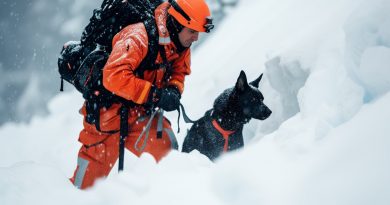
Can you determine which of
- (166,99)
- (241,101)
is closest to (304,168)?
(166,99)

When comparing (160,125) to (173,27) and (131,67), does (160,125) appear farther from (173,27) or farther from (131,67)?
(173,27)

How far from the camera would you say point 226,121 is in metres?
3.55

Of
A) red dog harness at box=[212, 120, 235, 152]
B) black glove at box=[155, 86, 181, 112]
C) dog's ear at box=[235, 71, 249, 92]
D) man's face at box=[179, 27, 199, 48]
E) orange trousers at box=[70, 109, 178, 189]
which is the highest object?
man's face at box=[179, 27, 199, 48]

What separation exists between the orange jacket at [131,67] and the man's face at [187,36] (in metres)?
0.08

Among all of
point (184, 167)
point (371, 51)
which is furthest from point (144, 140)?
point (371, 51)

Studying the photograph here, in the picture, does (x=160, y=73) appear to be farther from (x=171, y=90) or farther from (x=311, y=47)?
(x=311, y=47)

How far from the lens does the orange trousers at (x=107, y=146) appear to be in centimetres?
272

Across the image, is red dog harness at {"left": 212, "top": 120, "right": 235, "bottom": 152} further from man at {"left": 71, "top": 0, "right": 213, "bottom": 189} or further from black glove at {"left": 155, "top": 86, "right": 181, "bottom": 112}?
black glove at {"left": 155, "top": 86, "right": 181, "bottom": 112}

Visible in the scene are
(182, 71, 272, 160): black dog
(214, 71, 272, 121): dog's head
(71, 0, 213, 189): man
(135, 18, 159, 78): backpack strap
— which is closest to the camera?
(71, 0, 213, 189): man

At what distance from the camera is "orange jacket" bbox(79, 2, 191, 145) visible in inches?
89.0

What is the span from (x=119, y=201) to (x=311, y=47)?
163 inches

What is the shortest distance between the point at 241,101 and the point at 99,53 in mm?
1673

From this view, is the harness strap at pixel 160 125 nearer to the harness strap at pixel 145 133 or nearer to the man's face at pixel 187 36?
the harness strap at pixel 145 133

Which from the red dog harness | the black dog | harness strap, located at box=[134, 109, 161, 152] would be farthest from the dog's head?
harness strap, located at box=[134, 109, 161, 152]
